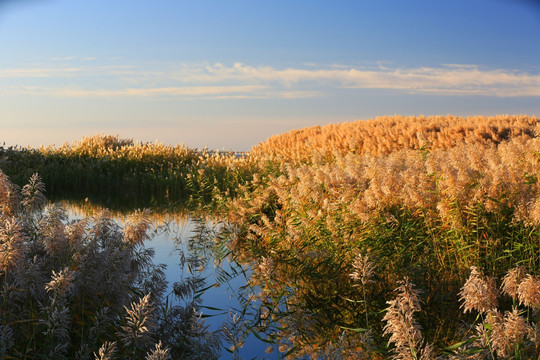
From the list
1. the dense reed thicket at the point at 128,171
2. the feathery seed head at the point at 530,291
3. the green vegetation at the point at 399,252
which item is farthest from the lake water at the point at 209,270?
the dense reed thicket at the point at 128,171

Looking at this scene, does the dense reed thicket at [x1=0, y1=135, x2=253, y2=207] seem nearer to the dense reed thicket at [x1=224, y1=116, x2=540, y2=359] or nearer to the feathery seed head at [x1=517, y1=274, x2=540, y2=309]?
the dense reed thicket at [x1=224, y1=116, x2=540, y2=359]

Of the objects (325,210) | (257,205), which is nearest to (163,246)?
(257,205)

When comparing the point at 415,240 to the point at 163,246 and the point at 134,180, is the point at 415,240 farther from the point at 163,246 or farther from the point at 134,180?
the point at 134,180

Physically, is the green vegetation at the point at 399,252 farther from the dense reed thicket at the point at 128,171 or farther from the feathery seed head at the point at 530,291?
the dense reed thicket at the point at 128,171

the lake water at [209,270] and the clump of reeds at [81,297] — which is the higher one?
the clump of reeds at [81,297]

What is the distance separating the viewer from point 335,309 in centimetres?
500

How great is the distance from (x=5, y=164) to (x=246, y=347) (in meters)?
16.0

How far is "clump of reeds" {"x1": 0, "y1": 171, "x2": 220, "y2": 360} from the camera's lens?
3027mm

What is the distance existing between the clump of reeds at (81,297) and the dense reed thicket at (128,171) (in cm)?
843

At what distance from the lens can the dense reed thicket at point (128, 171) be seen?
547 inches

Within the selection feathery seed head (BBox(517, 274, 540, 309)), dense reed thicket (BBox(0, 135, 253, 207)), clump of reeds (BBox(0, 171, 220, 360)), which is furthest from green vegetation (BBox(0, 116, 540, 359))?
dense reed thicket (BBox(0, 135, 253, 207))

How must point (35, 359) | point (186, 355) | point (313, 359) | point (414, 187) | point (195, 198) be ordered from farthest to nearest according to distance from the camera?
1. point (195, 198)
2. point (414, 187)
3. point (313, 359)
4. point (186, 355)
5. point (35, 359)

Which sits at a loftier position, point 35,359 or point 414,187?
point 414,187

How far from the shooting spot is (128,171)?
57.6 ft
